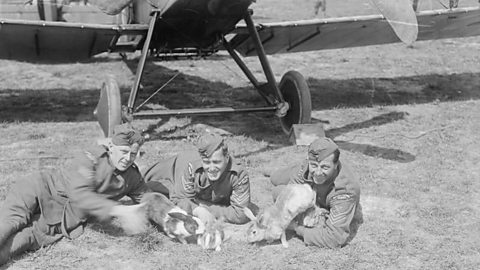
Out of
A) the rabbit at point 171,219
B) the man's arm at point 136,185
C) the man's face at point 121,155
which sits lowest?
the rabbit at point 171,219

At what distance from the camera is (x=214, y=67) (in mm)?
10688

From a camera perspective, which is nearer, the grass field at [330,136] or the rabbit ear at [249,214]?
the grass field at [330,136]

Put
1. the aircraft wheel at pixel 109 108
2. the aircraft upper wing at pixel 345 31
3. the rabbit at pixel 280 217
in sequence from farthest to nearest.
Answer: the aircraft upper wing at pixel 345 31
the aircraft wheel at pixel 109 108
the rabbit at pixel 280 217

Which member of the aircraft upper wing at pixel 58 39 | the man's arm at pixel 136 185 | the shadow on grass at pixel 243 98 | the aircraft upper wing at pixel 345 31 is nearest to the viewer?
the man's arm at pixel 136 185

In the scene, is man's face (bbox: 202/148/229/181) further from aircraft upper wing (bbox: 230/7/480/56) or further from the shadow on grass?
aircraft upper wing (bbox: 230/7/480/56)

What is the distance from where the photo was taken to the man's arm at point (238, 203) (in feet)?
14.3

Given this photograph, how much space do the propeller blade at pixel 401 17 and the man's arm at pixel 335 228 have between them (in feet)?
4.24

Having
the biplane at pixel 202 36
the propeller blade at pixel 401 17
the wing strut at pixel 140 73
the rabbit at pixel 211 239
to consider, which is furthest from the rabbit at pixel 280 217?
the wing strut at pixel 140 73

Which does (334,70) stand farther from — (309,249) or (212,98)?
(309,249)

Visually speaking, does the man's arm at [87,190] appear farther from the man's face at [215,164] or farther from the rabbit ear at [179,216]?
the man's face at [215,164]

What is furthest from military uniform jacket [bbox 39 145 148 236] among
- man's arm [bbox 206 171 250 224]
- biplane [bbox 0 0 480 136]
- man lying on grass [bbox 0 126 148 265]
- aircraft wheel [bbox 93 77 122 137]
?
biplane [bbox 0 0 480 136]

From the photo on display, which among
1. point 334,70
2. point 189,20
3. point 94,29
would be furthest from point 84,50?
point 334,70

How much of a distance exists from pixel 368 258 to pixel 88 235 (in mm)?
1943

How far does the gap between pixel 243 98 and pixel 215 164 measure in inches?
181
